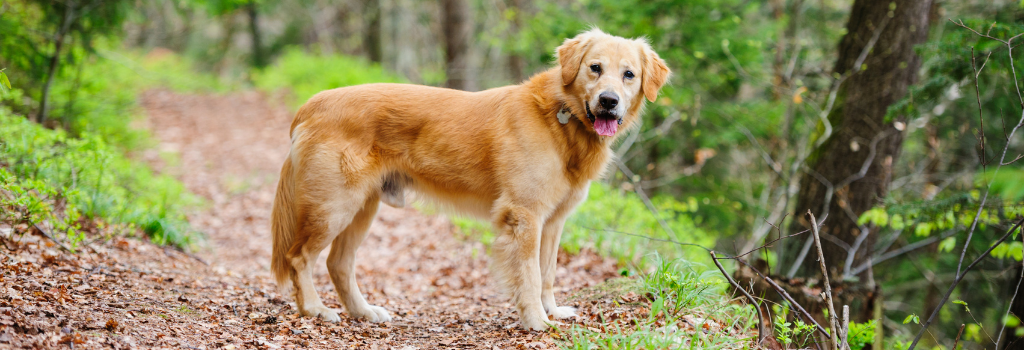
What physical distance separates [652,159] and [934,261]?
5.88 meters

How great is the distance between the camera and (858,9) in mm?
6070

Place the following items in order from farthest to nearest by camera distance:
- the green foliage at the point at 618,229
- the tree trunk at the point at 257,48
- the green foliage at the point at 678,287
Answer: the tree trunk at the point at 257,48 → the green foliage at the point at 618,229 → the green foliage at the point at 678,287

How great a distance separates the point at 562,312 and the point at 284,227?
2045 mm

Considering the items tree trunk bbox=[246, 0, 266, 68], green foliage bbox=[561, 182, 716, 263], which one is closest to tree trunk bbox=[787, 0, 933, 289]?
green foliage bbox=[561, 182, 716, 263]

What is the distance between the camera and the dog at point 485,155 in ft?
12.6

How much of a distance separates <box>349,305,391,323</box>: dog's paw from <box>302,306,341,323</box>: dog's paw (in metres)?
0.20

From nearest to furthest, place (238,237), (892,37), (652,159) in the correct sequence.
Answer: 1. (892,37)
2. (238,237)
3. (652,159)

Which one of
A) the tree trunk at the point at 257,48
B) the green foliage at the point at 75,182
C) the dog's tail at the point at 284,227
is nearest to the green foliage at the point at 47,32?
the green foliage at the point at 75,182

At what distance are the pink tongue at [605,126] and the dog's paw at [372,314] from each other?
2018mm

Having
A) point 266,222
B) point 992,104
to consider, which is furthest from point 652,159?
point 266,222

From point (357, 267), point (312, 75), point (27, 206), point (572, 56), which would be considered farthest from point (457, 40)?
point (27, 206)

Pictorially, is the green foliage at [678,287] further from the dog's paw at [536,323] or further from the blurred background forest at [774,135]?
the blurred background forest at [774,135]

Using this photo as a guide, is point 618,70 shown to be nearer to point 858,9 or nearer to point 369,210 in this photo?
point 369,210

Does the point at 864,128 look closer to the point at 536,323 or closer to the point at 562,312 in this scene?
the point at 562,312
